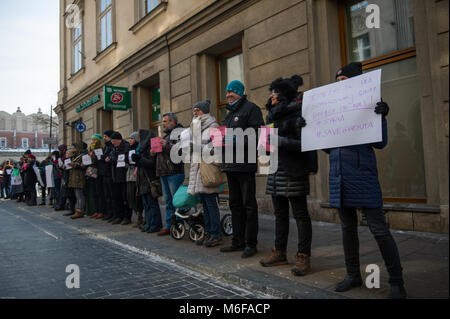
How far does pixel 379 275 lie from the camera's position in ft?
11.5

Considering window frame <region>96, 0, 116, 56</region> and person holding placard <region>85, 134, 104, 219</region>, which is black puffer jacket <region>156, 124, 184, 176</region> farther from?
window frame <region>96, 0, 116, 56</region>

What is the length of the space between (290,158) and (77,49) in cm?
1935

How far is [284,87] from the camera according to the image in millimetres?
3896

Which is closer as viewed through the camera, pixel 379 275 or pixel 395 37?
pixel 379 275

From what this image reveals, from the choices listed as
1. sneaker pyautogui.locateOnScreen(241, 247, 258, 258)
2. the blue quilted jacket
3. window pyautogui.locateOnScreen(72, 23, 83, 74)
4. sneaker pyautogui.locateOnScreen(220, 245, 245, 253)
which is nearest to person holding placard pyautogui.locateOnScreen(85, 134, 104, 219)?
sneaker pyautogui.locateOnScreen(220, 245, 245, 253)

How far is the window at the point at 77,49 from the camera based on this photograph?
1938 cm

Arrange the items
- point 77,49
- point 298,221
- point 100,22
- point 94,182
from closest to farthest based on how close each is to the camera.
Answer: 1. point 298,221
2. point 94,182
3. point 100,22
4. point 77,49

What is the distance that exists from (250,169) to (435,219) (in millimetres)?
2803

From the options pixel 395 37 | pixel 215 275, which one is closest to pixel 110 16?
pixel 395 37

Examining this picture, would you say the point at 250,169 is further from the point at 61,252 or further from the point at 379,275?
the point at 61,252

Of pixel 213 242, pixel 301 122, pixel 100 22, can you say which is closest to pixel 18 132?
pixel 100 22

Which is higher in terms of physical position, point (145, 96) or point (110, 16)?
point (110, 16)

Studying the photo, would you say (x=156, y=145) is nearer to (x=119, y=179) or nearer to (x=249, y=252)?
(x=119, y=179)
